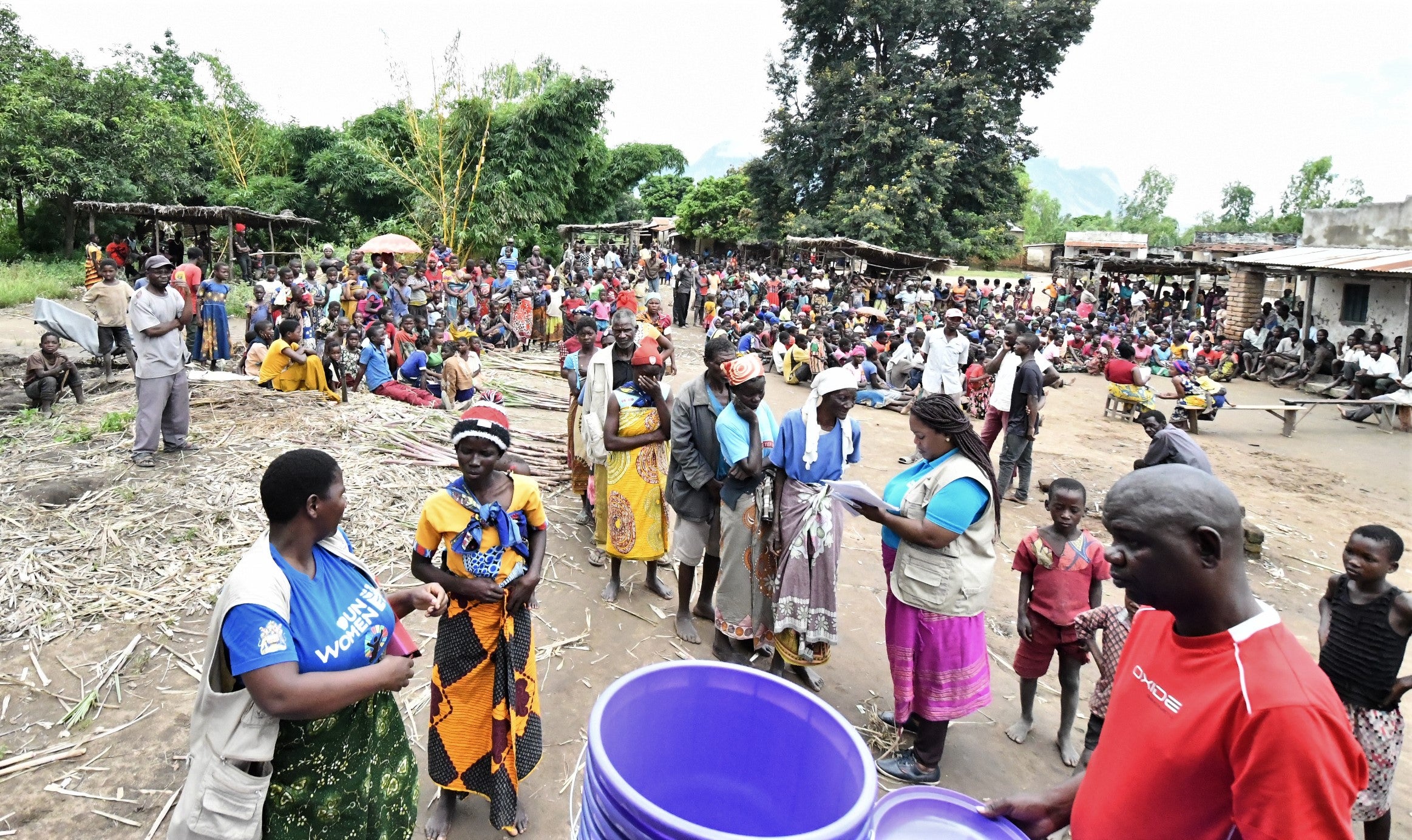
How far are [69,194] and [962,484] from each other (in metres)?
23.8

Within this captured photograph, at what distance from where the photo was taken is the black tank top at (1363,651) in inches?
118

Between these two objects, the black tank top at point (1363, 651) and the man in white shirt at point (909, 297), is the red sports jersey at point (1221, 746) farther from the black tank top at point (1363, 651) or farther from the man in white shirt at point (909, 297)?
the man in white shirt at point (909, 297)

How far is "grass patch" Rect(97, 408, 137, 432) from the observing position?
20.7 ft

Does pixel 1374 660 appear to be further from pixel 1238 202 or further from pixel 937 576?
pixel 1238 202

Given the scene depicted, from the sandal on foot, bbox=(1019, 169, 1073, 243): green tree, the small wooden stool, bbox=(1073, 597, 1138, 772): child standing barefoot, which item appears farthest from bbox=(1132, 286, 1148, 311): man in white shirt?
the sandal on foot

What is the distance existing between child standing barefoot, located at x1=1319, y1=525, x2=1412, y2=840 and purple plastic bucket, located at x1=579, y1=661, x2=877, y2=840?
263 cm

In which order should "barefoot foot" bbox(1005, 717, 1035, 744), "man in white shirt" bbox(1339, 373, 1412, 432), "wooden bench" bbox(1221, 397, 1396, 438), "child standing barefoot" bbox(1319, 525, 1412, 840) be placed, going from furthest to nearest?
"man in white shirt" bbox(1339, 373, 1412, 432), "wooden bench" bbox(1221, 397, 1396, 438), "barefoot foot" bbox(1005, 717, 1035, 744), "child standing barefoot" bbox(1319, 525, 1412, 840)

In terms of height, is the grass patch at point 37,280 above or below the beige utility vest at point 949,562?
above

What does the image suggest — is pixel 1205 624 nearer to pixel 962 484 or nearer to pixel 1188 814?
pixel 1188 814

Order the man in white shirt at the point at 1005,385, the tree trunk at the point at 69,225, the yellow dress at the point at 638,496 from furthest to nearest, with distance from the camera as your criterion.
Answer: the tree trunk at the point at 69,225, the man in white shirt at the point at 1005,385, the yellow dress at the point at 638,496

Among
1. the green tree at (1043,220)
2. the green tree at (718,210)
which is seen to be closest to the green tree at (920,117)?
the green tree at (718,210)

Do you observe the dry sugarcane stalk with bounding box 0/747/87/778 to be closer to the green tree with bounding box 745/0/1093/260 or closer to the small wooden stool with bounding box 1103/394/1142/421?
the small wooden stool with bounding box 1103/394/1142/421

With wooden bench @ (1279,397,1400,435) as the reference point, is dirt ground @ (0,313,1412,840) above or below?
below

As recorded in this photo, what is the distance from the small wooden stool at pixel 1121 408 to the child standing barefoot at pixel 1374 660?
1049 centimetres
